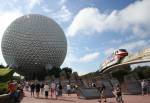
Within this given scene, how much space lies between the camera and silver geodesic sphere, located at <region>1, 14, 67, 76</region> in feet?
305

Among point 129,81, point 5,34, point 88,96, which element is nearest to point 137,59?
point 129,81

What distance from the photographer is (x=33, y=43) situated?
304 ft

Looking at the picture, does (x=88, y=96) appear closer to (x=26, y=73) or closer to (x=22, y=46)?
(x=22, y=46)

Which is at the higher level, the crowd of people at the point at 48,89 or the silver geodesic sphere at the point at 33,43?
the silver geodesic sphere at the point at 33,43

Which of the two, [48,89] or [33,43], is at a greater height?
[33,43]

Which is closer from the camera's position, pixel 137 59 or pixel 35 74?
pixel 137 59

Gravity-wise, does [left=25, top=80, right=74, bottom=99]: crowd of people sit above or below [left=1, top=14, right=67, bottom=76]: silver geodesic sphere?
below

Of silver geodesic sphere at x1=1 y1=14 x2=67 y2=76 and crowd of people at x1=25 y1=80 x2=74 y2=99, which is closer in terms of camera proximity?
crowd of people at x1=25 y1=80 x2=74 y2=99

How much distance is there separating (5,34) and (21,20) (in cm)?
576

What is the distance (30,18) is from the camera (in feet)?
313

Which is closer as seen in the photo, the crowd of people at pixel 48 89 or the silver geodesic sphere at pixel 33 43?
the crowd of people at pixel 48 89

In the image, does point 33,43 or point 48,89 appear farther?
point 33,43

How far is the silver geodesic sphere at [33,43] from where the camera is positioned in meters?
92.8

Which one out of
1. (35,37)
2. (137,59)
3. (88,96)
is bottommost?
(88,96)
